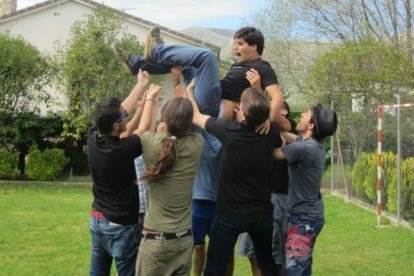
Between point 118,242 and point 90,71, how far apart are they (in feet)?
38.7

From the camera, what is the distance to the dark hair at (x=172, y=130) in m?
3.82

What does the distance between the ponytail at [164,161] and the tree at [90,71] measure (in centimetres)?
1191

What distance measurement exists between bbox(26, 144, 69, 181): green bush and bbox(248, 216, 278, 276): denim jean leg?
37.9ft

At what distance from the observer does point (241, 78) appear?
15.1 ft

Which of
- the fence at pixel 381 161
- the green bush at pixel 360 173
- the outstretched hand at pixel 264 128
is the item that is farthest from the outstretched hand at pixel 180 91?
the green bush at pixel 360 173

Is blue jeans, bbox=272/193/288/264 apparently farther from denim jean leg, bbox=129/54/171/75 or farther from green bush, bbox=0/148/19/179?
green bush, bbox=0/148/19/179

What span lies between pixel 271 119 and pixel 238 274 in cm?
254

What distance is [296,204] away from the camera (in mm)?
4539

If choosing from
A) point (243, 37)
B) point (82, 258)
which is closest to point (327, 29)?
point (82, 258)

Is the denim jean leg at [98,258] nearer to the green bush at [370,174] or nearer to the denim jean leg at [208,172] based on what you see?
the denim jean leg at [208,172]

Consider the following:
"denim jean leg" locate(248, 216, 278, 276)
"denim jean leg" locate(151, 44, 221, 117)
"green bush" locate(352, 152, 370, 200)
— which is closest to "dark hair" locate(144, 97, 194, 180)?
"denim jean leg" locate(151, 44, 221, 117)

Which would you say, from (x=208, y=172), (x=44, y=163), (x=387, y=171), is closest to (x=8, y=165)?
(x=44, y=163)

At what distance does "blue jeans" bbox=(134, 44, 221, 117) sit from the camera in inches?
175

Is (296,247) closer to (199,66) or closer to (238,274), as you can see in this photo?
(199,66)
